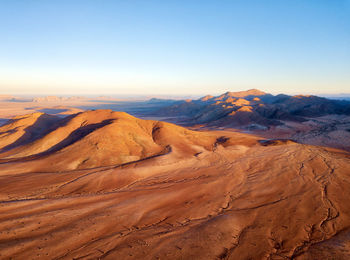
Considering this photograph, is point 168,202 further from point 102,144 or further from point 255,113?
point 255,113

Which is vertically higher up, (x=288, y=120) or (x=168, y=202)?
(x=288, y=120)

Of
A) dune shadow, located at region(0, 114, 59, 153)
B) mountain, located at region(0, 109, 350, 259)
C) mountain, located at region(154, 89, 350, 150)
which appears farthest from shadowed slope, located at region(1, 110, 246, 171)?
mountain, located at region(154, 89, 350, 150)

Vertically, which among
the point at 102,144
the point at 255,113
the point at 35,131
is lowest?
the point at 102,144

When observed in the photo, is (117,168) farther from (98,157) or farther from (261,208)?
(261,208)

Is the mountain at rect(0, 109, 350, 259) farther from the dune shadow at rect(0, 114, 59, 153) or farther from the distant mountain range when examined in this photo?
the distant mountain range

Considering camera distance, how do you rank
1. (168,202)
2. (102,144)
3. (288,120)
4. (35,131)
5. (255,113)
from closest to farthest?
(168,202)
(102,144)
(35,131)
(255,113)
(288,120)

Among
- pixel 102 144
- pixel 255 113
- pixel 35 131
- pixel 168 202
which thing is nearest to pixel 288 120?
pixel 255 113

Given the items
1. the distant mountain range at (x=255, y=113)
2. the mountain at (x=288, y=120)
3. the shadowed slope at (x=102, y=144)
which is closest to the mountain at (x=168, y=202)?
the shadowed slope at (x=102, y=144)

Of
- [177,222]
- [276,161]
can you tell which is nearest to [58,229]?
[177,222]

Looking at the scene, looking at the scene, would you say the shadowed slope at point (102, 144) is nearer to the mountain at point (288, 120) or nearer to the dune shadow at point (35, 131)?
the dune shadow at point (35, 131)

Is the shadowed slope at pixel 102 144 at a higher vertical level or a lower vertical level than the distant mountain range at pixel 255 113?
lower
